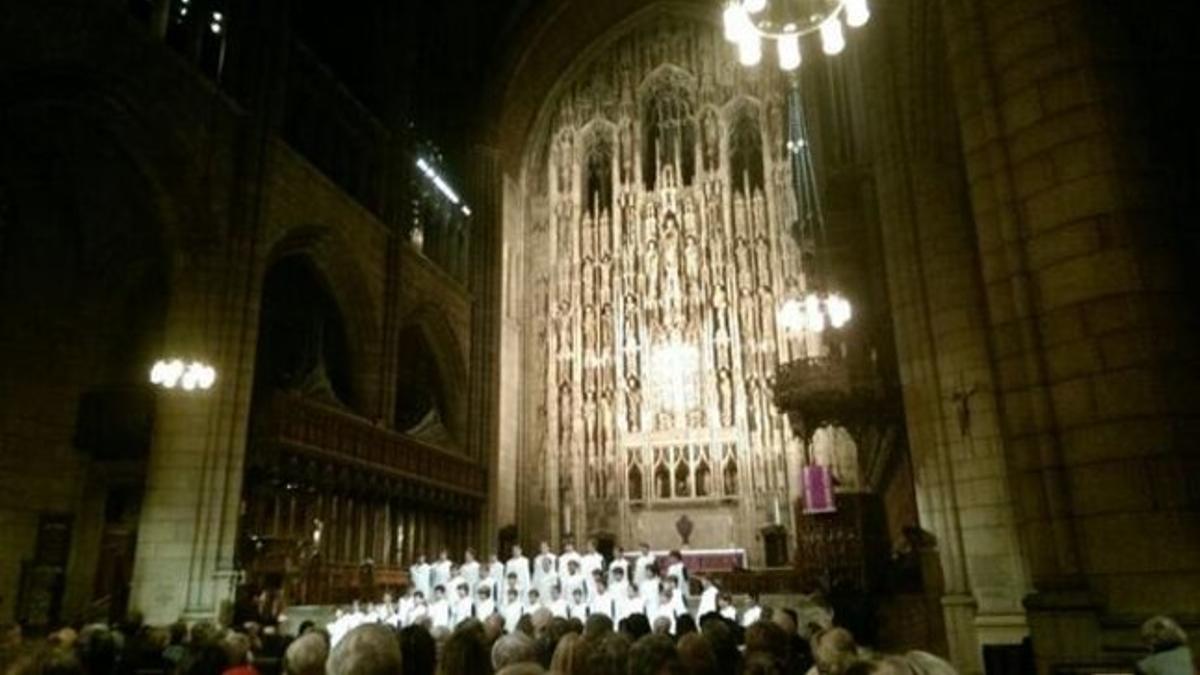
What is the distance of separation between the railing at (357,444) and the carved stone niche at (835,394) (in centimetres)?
773

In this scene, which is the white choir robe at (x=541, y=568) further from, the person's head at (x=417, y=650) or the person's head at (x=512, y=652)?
the person's head at (x=512, y=652)

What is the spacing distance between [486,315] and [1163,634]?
19.6 metres

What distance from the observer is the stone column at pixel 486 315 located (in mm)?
21016

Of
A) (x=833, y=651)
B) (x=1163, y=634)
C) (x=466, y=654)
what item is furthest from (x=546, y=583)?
(x=833, y=651)

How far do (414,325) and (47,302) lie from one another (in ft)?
26.9

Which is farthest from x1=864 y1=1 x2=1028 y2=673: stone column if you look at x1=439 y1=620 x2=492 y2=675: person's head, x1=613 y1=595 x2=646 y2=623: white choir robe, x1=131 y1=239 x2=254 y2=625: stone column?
x1=131 y1=239 x2=254 y2=625: stone column

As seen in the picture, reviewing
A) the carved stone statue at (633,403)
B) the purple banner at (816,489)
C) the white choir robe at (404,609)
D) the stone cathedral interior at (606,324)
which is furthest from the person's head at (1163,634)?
the carved stone statue at (633,403)

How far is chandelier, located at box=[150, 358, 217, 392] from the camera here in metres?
10.8

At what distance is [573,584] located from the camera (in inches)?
489

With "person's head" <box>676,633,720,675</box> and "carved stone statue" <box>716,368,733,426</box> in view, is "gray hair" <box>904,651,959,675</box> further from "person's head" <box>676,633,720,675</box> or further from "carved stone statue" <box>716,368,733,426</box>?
"carved stone statue" <box>716,368,733,426</box>

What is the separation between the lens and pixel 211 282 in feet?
39.2

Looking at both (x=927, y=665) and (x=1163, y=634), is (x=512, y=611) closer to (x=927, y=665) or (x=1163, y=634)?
(x=1163, y=634)

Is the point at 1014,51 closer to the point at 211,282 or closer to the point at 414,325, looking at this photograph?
the point at 211,282

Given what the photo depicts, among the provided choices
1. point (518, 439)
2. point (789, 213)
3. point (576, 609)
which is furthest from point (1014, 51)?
point (518, 439)
